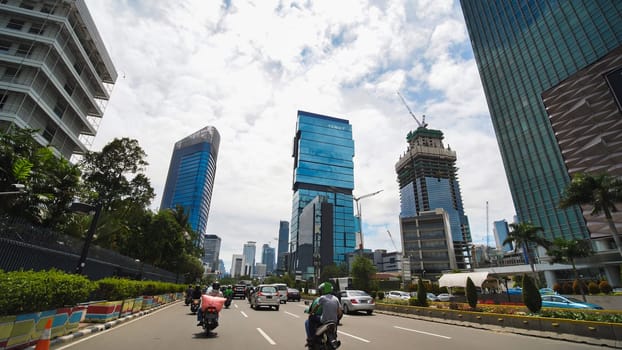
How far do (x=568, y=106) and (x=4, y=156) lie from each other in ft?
287

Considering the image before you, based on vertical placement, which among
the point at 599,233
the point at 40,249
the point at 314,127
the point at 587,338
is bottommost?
the point at 587,338

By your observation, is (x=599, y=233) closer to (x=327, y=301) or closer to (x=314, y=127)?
(x=327, y=301)

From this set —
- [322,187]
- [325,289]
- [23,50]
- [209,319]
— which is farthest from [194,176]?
[325,289]

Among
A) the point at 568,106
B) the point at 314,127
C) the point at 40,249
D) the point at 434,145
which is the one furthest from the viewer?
the point at 434,145

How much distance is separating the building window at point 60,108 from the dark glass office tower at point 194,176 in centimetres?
9519

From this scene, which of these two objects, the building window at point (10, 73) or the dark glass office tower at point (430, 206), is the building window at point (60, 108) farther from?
the dark glass office tower at point (430, 206)

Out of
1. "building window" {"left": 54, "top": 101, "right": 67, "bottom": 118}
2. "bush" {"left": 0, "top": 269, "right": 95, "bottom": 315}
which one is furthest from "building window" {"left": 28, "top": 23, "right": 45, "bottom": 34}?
"bush" {"left": 0, "top": 269, "right": 95, "bottom": 315}

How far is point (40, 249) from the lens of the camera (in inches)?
483

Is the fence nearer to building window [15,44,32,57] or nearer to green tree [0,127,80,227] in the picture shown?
green tree [0,127,80,227]

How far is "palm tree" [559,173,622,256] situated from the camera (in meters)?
28.4

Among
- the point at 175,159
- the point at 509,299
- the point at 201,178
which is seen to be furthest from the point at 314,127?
the point at 509,299

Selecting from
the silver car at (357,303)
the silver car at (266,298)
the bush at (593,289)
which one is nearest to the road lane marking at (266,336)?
the silver car at (357,303)

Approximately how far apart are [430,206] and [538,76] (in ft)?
293

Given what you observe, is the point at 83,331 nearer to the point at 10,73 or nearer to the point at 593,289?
the point at 10,73
